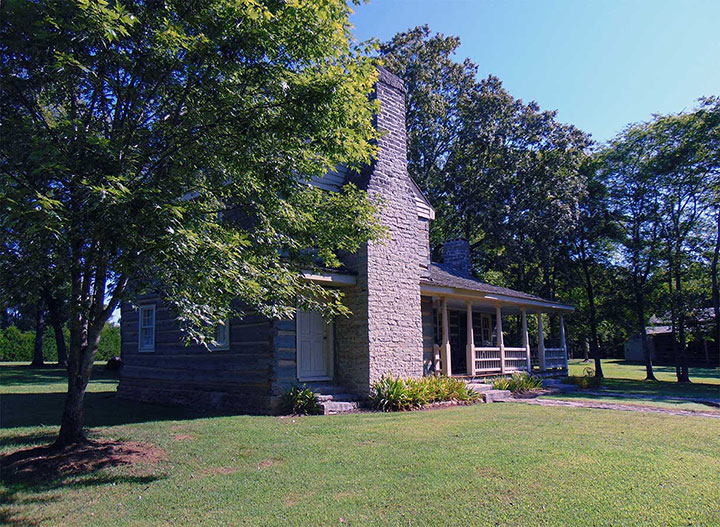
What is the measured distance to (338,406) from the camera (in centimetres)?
1098

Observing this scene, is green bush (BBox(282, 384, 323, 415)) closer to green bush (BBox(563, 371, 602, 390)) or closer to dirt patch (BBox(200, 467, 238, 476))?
dirt patch (BBox(200, 467, 238, 476))

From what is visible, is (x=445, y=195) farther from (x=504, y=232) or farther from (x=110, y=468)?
(x=110, y=468)

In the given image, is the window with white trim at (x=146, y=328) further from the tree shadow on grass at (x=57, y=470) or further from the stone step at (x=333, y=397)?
the tree shadow on grass at (x=57, y=470)

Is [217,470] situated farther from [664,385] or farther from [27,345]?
[27,345]

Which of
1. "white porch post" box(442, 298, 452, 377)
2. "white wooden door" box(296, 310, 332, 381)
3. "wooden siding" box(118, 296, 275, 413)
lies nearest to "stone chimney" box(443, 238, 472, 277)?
"white porch post" box(442, 298, 452, 377)

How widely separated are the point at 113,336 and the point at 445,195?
25363 mm

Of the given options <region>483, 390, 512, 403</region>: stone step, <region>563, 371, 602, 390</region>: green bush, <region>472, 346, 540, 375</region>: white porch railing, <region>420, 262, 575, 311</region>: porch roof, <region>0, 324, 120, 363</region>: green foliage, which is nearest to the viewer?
<region>483, 390, 512, 403</region>: stone step

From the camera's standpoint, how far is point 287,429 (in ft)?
28.4

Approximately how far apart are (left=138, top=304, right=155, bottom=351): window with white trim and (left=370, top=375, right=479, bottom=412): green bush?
7488 millimetres

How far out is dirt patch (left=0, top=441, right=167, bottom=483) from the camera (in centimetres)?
602

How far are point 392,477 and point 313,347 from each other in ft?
22.4

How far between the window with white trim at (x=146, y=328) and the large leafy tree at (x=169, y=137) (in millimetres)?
7831

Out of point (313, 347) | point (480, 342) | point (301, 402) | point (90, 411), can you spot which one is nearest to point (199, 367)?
point (90, 411)

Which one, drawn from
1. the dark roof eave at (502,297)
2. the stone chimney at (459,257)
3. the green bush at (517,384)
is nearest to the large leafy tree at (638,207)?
the dark roof eave at (502,297)
